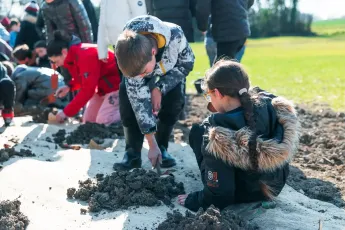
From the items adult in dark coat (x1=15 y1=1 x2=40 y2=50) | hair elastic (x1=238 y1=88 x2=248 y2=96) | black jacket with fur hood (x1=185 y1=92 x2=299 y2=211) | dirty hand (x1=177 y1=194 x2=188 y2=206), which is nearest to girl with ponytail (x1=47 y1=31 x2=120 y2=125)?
dirty hand (x1=177 y1=194 x2=188 y2=206)

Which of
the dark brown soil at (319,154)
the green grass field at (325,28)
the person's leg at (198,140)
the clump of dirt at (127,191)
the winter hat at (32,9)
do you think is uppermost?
the winter hat at (32,9)

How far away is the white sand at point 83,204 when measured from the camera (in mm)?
3391

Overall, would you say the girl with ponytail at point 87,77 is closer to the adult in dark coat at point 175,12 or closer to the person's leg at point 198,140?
the adult in dark coat at point 175,12

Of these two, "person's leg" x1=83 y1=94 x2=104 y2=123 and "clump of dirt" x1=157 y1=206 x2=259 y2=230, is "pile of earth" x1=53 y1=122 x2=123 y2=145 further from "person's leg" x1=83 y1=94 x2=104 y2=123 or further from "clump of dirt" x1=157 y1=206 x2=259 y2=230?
"clump of dirt" x1=157 y1=206 x2=259 y2=230

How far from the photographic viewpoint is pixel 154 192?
3.81m

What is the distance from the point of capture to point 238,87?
3434mm

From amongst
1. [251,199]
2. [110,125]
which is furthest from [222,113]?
[110,125]

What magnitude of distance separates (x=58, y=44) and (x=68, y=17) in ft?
4.92

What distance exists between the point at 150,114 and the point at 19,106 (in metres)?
4.16

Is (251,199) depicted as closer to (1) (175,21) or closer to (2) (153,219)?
(2) (153,219)

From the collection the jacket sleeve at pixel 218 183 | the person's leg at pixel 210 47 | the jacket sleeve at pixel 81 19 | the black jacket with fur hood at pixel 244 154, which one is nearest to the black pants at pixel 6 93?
the jacket sleeve at pixel 81 19

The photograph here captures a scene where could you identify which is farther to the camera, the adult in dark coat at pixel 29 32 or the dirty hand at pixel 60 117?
the adult in dark coat at pixel 29 32

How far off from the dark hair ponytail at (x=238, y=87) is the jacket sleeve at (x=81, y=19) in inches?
170

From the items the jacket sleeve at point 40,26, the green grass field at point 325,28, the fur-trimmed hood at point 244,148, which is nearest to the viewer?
the fur-trimmed hood at point 244,148
